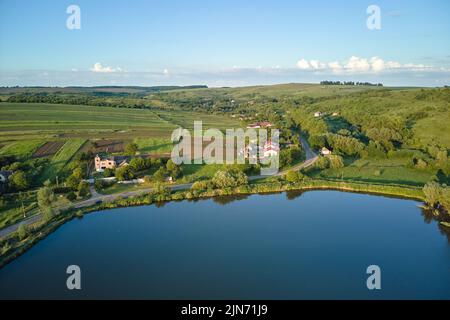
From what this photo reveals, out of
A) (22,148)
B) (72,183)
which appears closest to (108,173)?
(72,183)

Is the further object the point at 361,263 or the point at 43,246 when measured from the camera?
the point at 43,246

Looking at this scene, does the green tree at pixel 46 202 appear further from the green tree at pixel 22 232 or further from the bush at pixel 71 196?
the bush at pixel 71 196

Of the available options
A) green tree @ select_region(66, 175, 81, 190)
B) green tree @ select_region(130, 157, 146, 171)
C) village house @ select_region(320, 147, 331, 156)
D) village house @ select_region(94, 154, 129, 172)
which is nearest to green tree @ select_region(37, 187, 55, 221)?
green tree @ select_region(66, 175, 81, 190)

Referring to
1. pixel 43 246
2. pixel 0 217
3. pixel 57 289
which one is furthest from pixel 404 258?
pixel 0 217

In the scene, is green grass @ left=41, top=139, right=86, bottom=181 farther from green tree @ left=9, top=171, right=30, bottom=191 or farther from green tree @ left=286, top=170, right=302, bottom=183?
green tree @ left=286, top=170, right=302, bottom=183

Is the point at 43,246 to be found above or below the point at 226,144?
below

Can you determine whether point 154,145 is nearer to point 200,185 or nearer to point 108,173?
point 108,173
